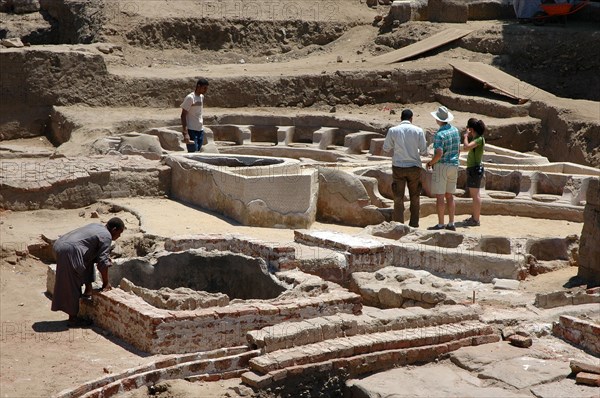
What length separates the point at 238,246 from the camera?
11.4 m

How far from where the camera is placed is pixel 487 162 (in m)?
17.1

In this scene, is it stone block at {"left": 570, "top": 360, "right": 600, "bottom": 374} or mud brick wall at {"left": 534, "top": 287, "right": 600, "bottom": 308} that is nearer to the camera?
stone block at {"left": 570, "top": 360, "right": 600, "bottom": 374}

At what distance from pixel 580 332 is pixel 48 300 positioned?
502 centimetres

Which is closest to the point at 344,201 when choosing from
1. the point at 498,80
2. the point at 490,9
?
the point at 498,80

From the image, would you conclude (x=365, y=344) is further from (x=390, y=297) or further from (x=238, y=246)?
(x=238, y=246)

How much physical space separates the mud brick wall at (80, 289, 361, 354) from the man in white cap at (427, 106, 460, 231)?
158 inches

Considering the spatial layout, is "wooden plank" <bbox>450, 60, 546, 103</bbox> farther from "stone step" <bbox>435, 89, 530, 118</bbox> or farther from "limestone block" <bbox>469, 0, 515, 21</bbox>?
"limestone block" <bbox>469, 0, 515, 21</bbox>

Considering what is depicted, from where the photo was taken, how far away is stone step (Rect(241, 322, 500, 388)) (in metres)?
8.38

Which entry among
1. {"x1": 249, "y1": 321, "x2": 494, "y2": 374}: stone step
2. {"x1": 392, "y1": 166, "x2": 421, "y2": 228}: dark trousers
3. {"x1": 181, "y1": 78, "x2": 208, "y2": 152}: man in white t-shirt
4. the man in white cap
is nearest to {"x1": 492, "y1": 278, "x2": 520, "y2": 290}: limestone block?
{"x1": 249, "y1": 321, "x2": 494, "y2": 374}: stone step

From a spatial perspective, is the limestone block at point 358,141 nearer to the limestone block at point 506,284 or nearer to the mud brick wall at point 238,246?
the limestone block at point 506,284

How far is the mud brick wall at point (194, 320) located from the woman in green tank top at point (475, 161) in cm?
453

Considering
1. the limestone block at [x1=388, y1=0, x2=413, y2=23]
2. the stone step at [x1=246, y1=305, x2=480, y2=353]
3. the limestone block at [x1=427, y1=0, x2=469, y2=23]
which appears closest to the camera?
the stone step at [x1=246, y1=305, x2=480, y2=353]

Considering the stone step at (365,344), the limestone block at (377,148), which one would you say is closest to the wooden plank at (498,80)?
the limestone block at (377,148)

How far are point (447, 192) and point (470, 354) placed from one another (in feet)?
16.5
